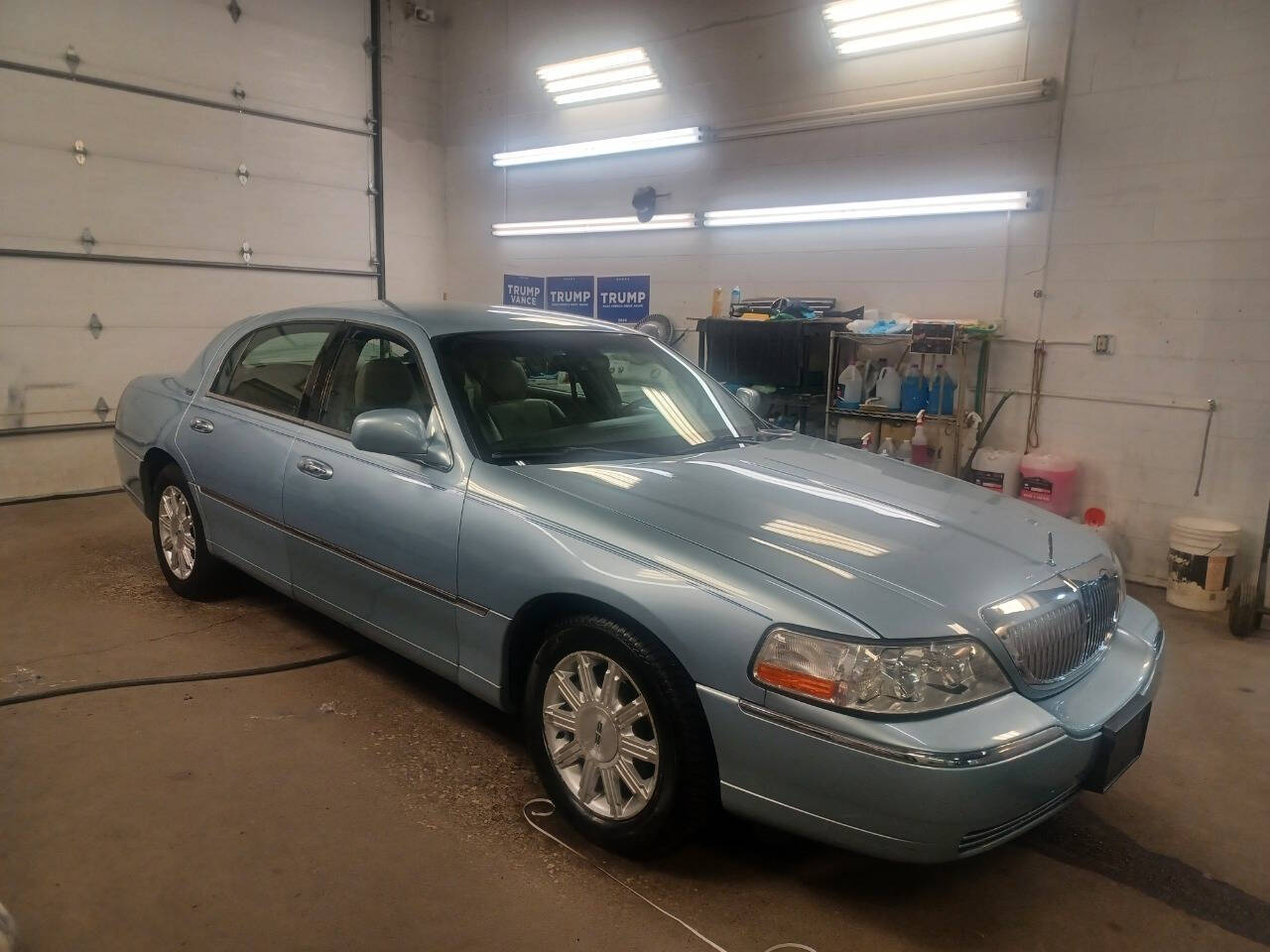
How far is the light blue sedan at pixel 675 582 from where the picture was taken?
1789mm

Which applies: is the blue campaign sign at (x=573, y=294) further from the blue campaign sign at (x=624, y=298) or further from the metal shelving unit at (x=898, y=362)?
the metal shelving unit at (x=898, y=362)

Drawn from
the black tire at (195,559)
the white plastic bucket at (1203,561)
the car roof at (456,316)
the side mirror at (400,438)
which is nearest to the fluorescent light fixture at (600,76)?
the car roof at (456,316)

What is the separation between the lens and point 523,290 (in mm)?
8117

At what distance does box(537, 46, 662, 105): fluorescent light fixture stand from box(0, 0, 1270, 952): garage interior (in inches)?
4.3

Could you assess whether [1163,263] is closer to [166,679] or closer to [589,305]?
[589,305]

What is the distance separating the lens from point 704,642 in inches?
75.1

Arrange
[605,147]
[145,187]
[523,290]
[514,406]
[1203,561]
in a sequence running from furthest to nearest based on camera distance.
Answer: [523,290] < [605,147] < [145,187] < [1203,561] < [514,406]

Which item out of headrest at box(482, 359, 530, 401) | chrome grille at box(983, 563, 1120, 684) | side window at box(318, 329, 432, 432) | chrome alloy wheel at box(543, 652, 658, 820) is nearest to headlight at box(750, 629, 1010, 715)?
chrome grille at box(983, 563, 1120, 684)

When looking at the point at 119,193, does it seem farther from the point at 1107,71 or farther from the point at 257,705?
the point at 1107,71

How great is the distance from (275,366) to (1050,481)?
428 centimetres

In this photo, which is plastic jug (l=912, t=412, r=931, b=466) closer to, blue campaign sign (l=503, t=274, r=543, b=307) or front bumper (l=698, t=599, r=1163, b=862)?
front bumper (l=698, t=599, r=1163, b=862)

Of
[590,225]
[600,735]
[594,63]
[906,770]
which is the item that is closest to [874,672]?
[906,770]

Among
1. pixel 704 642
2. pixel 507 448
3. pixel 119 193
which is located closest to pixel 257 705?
pixel 507 448

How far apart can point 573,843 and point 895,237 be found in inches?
184
